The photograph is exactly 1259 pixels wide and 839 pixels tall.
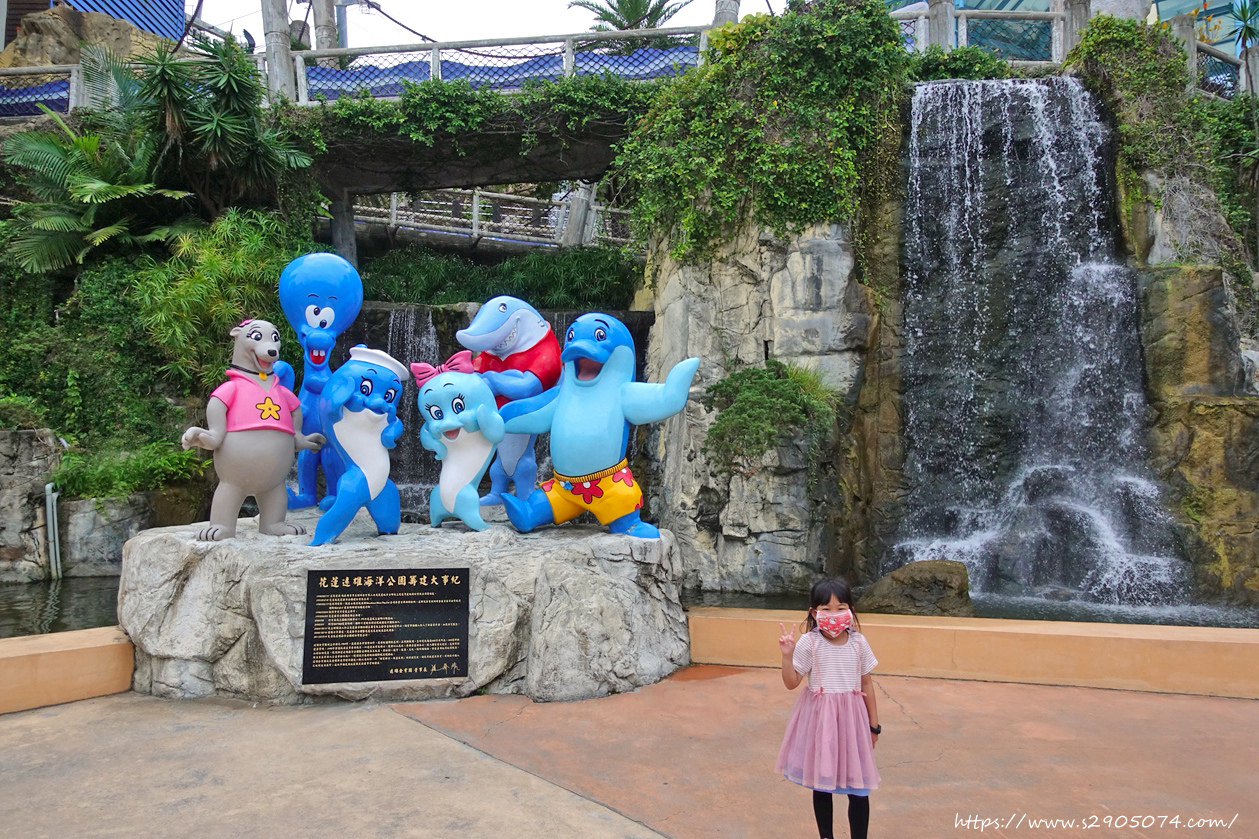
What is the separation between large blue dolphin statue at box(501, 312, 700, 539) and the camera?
510cm

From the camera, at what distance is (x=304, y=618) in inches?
172

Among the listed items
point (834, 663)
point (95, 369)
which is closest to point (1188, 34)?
point (834, 663)

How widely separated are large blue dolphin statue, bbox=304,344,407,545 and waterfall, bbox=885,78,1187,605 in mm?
5750

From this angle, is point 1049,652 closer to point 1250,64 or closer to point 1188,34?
point 1188,34

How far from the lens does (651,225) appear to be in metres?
9.94

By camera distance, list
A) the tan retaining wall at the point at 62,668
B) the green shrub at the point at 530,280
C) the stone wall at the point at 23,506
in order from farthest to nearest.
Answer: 1. the green shrub at the point at 530,280
2. the stone wall at the point at 23,506
3. the tan retaining wall at the point at 62,668

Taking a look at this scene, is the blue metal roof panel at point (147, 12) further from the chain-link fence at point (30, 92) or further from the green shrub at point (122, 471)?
the green shrub at point (122, 471)

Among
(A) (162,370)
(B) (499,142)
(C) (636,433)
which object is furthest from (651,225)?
(A) (162,370)

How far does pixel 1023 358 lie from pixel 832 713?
7785 mm

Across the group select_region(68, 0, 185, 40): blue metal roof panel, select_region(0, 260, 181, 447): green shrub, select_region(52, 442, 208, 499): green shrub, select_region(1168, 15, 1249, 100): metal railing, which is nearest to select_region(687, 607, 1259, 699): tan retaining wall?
select_region(52, 442, 208, 499): green shrub

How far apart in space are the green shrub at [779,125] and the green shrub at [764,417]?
1719mm

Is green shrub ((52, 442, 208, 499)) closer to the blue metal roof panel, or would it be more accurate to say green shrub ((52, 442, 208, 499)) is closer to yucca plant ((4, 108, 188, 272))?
yucca plant ((4, 108, 188, 272))

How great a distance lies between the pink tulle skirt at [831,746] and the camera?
8.50 feet

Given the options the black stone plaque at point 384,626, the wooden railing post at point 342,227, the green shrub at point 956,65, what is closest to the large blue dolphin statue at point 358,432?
the black stone plaque at point 384,626
